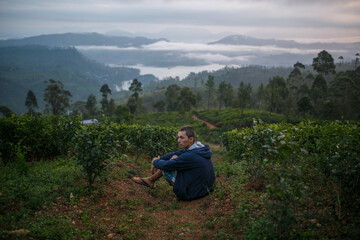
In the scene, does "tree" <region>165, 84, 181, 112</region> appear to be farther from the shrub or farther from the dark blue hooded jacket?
the shrub

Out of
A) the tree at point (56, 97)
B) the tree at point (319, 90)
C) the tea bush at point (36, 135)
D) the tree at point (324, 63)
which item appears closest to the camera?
the tea bush at point (36, 135)

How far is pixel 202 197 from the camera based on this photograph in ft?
16.6

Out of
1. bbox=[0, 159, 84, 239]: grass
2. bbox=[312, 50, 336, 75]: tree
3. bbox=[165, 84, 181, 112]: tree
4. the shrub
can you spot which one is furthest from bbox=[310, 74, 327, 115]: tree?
bbox=[0, 159, 84, 239]: grass

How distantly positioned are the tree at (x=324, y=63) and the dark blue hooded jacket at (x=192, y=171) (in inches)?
2317

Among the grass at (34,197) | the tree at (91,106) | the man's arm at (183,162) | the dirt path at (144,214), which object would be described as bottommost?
the tree at (91,106)

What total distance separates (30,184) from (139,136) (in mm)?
4544

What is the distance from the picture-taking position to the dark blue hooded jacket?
4.57 meters

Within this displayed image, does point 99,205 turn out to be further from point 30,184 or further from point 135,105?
point 135,105

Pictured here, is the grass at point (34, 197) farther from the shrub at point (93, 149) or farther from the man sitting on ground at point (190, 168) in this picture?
the man sitting on ground at point (190, 168)

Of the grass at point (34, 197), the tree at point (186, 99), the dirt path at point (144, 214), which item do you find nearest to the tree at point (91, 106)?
the tree at point (186, 99)

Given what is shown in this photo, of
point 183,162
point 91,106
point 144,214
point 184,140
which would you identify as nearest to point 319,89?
point 184,140

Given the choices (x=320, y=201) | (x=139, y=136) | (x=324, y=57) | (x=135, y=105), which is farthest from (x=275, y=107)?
(x=320, y=201)

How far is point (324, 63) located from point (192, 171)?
60112mm

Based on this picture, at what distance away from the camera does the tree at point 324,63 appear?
53.3 metres
